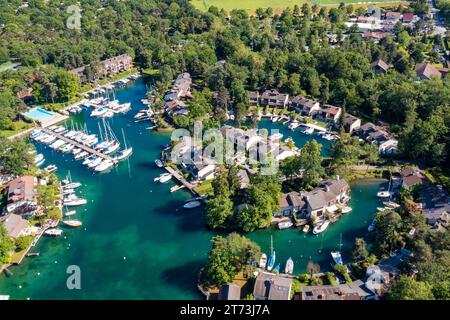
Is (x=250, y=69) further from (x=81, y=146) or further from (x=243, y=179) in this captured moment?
(x=243, y=179)

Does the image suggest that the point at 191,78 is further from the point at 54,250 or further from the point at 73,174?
the point at 54,250

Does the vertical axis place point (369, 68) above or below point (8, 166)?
above

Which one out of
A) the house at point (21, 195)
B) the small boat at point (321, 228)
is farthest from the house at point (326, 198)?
the house at point (21, 195)

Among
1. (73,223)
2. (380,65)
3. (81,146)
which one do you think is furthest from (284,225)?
(380,65)

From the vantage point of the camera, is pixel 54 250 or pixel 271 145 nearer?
pixel 54 250

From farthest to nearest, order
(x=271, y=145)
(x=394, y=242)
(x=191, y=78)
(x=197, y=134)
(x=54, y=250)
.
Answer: (x=191, y=78) < (x=197, y=134) < (x=271, y=145) < (x=54, y=250) < (x=394, y=242)

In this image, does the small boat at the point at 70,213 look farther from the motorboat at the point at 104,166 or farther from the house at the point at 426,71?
the house at the point at 426,71

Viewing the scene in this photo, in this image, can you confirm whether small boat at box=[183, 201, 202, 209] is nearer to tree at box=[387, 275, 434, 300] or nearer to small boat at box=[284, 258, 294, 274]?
small boat at box=[284, 258, 294, 274]

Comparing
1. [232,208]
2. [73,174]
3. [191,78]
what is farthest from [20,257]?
[191,78]
